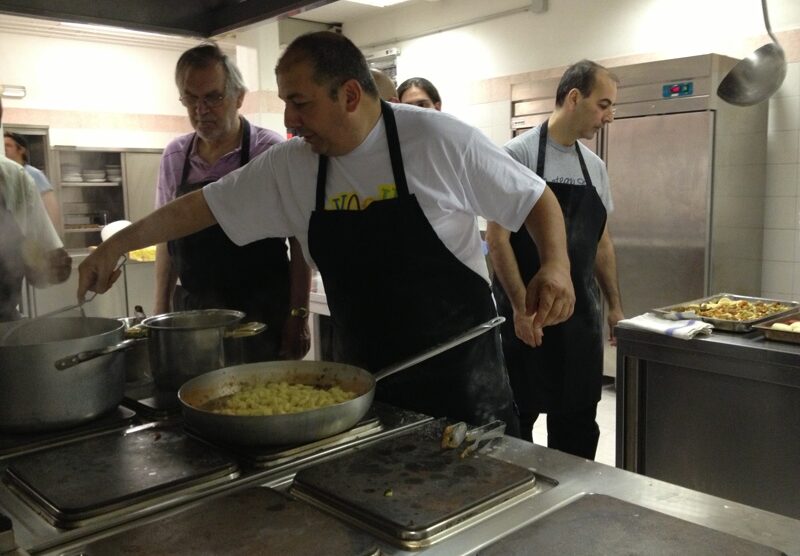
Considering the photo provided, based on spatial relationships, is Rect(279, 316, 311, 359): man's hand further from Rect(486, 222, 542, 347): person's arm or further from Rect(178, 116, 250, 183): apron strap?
Rect(486, 222, 542, 347): person's arm

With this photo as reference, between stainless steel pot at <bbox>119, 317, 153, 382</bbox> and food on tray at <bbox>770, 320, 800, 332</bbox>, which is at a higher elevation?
stainless steel pot at <bbox>119, 317, 153, 382</bbox>

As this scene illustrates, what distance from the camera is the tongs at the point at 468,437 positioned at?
3.52 feet

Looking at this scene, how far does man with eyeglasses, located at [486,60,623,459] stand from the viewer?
254 cm

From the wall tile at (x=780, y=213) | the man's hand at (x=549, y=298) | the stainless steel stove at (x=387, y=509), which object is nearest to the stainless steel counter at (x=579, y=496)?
the stainless steel stove at (x=387, y=509)

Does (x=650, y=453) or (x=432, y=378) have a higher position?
(x=432, y=378)

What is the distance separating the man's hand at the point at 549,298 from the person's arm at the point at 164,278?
4.85 feet

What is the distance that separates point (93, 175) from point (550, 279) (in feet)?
21.1

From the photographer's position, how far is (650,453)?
7.95 feet

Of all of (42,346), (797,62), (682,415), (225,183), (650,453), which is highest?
(797,62)

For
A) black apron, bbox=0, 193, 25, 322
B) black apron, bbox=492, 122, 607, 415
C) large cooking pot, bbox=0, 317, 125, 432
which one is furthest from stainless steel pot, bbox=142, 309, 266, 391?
black apron, bbox=492, 122, 607, 415

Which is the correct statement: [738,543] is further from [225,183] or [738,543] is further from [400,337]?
[225,183]

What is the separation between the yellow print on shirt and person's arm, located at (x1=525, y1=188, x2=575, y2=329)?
0.33 meters

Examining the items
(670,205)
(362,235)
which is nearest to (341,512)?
(362,235)

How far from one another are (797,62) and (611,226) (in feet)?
4.26
